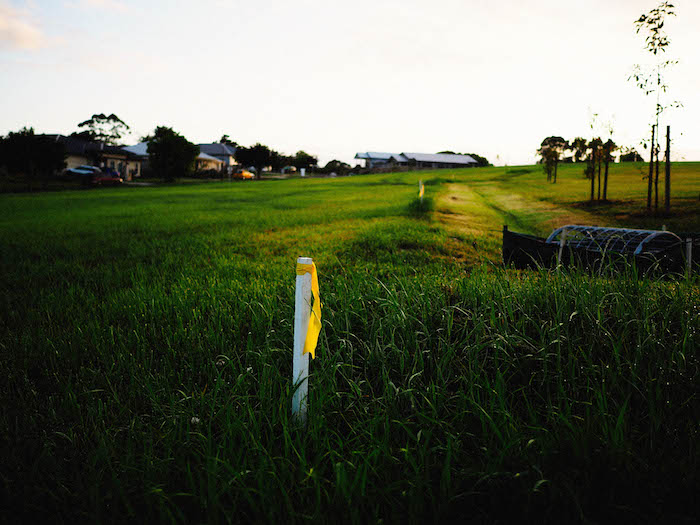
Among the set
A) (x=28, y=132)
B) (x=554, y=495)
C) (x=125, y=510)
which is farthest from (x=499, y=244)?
(x=28, y=132)

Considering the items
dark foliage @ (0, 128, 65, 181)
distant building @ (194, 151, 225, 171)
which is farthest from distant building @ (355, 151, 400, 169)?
dark foliage @ (0, 128, 65, 181)

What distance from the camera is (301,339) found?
7.32ft

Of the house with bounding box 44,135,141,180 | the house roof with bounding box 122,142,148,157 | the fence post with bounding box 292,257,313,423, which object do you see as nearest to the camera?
the fence post with bounding box 292,257,313,423

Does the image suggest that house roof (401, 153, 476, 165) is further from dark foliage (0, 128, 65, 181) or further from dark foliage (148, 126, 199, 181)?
dark foliage (0, 128, 65, 181)

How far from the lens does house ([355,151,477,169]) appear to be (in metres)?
104

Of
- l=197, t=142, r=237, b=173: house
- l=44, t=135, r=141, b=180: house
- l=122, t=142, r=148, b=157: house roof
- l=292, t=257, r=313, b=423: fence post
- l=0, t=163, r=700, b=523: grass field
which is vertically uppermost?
l=197, t=142, r=237, b=173: house

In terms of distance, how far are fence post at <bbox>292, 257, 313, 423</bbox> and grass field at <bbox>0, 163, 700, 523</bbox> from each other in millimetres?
124

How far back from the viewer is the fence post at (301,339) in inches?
85.9

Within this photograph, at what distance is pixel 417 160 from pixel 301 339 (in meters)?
106

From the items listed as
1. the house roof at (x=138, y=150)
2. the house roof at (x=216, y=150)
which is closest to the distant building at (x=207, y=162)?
the house roof at (x=216, y=150)

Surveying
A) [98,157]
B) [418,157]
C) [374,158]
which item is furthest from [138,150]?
[418,157]

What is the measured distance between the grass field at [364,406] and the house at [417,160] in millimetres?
100015

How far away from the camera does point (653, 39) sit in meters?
13.6

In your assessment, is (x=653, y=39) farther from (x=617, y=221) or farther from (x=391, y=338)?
(x=391, y=338)
